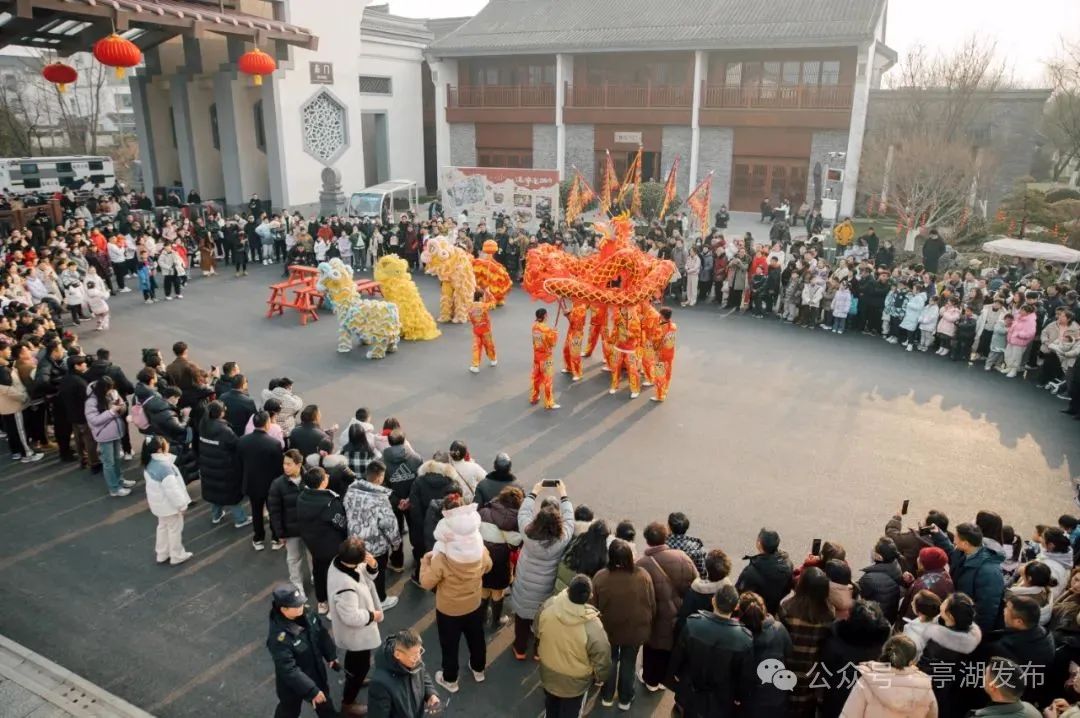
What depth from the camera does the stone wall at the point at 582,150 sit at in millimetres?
29094

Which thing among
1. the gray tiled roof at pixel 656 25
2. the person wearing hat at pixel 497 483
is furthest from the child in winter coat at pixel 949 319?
the gray tiled roof at pixel 656 25

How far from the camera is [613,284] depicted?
10844 mm

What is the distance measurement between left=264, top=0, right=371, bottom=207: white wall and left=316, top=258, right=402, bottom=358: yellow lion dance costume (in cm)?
1128

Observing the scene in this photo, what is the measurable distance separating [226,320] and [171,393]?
23.8ft

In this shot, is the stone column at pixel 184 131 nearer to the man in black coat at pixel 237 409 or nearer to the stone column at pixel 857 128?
the man in black coat at pixel 237 409

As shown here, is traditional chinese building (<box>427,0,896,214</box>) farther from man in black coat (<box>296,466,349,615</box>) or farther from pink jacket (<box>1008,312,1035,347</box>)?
man in black coat (<box>296,466,349,615</box>)

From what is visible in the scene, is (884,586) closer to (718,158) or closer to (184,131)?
(718,158)

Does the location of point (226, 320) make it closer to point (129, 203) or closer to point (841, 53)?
point (129, 203)

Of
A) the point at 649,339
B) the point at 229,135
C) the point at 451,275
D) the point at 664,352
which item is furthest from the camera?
the point at 229,135

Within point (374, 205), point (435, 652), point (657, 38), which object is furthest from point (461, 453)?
point (657, 38)

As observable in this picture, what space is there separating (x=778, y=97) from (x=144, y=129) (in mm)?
21538

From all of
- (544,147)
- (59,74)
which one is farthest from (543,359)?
(544,147)

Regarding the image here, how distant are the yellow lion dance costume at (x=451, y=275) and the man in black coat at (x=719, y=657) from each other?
985 cm

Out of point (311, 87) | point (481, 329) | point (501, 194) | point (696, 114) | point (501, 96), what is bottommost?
point (481, 329)
